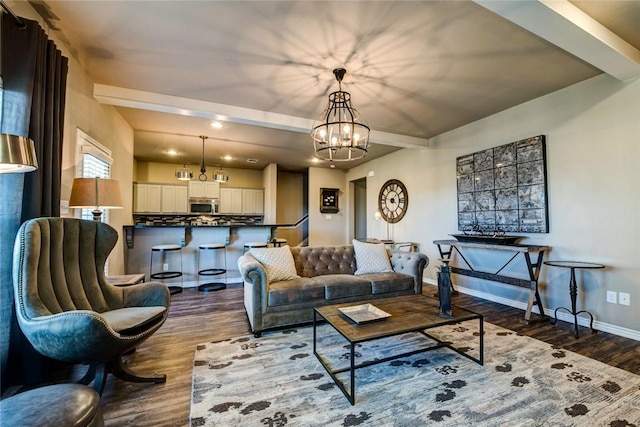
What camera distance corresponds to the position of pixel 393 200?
611 cm

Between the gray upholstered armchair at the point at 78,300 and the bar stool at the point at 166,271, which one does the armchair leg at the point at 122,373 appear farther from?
the bar stool at the point at 166,271

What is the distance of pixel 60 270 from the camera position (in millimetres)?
1921

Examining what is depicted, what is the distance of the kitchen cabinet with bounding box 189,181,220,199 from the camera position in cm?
739

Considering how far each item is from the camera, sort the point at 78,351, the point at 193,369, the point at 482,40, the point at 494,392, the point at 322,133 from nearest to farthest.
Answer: the point at 78,351, the point at 494,392, the point at 193,369, the point at 482,40, the point at 322,133

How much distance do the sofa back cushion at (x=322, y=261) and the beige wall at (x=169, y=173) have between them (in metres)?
5.08

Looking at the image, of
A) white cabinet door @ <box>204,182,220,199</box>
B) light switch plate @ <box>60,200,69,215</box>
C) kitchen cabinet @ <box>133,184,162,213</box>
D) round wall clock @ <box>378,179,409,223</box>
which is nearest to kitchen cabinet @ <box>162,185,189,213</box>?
kitchen cabinet @ <box>133,184,162,213</box>

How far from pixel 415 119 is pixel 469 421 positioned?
3789 mm

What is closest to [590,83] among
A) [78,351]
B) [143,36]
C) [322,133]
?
[322,133]

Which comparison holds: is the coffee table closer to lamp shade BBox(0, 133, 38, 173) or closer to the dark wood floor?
the dark wood floor

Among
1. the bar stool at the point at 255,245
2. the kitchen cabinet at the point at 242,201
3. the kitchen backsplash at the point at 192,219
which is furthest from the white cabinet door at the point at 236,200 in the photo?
the bar stool at the point at 255,245

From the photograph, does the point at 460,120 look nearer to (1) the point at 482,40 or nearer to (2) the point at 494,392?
(1) the point at 482,40

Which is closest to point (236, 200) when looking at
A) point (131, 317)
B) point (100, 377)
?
point (131, 317)

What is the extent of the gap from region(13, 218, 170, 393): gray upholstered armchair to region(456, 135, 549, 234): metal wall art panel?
4.22 meters

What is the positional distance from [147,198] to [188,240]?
3.09m
